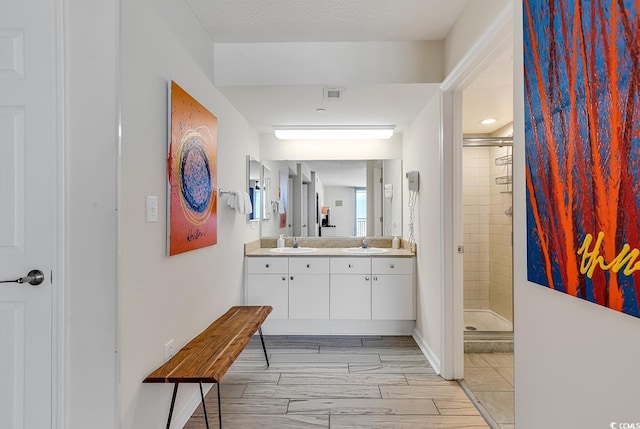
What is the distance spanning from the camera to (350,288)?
333cm

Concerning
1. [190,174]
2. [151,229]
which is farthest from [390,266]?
[151,229]

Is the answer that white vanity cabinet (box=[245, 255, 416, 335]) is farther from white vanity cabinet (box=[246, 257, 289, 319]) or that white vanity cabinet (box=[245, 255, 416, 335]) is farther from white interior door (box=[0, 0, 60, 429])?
white interior door (box=[0, 0, 60, 429])

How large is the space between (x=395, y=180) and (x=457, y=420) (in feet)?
7.99

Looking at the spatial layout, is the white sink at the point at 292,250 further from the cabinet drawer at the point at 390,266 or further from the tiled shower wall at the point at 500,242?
the tiled shower wall at the point at 500,242

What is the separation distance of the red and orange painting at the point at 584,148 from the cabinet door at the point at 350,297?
211cm

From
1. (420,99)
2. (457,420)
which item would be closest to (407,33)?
(420,99)

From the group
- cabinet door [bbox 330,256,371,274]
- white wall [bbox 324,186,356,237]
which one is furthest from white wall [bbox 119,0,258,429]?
white wall [bbox 324,186,356,237]

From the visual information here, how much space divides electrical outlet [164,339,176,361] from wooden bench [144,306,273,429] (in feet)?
0.08

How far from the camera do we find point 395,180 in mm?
3844

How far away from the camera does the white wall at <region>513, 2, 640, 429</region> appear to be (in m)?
0.93

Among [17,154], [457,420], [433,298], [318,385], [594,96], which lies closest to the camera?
[594,96]

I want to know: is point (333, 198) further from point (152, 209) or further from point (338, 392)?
point (152, 209)

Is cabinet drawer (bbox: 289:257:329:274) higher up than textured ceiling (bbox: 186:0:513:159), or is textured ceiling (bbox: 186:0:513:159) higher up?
textured ceiling (bbox: 186:0:513:159)

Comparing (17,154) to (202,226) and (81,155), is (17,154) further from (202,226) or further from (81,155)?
(202,226)
